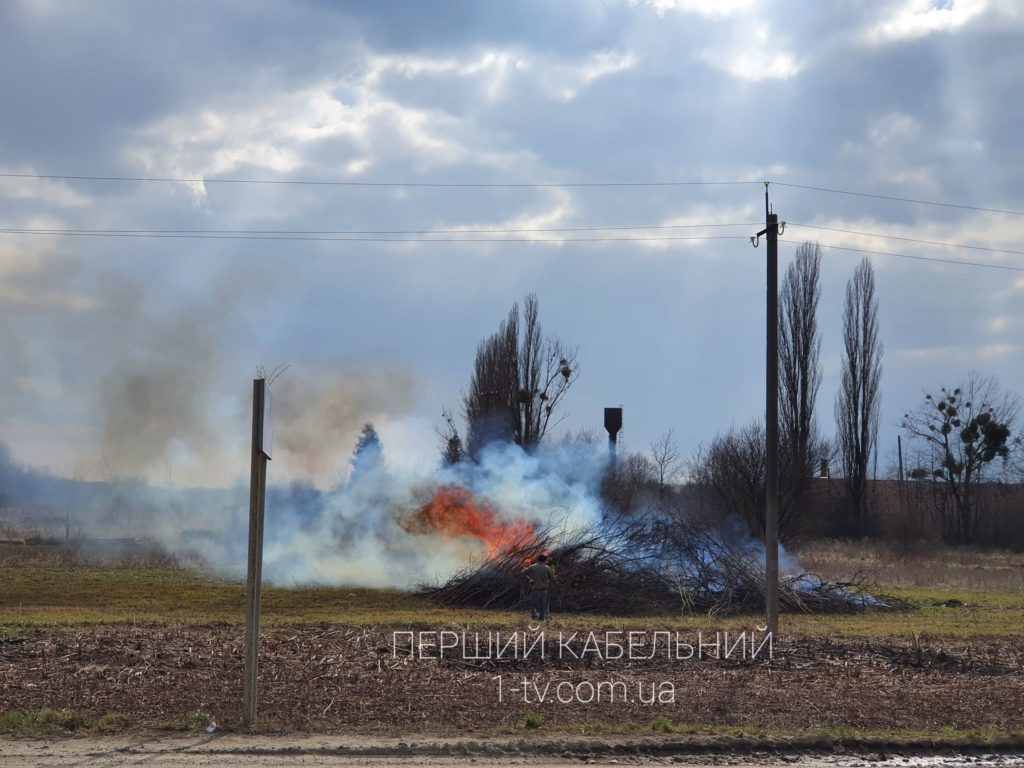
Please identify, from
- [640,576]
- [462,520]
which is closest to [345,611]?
[640,576]

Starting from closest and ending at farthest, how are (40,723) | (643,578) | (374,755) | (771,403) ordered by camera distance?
(374,755) < (40,723) < (771,403) < (643,578)

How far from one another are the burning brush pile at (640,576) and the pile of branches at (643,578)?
0.08 ft

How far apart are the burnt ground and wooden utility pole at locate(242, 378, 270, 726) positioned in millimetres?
397

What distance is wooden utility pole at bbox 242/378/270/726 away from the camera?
9664 millimetres

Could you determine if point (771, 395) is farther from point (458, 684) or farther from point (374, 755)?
point (374, 755)

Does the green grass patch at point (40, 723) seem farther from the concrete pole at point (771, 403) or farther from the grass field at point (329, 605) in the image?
the concrete pole at point (771, 403)

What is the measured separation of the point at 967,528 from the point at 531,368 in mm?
33819

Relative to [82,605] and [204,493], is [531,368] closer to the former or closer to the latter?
[204,493]

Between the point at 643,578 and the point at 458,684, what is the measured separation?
48.4ft

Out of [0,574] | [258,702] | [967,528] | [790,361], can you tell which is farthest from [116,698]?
[967,528]

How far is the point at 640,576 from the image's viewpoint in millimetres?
27047

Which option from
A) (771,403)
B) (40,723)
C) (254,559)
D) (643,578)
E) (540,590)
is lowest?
(40,723)

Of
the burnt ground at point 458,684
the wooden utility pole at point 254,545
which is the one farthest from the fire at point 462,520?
the wooden utility pole at point 254,545

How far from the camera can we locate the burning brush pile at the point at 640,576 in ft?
85.0
